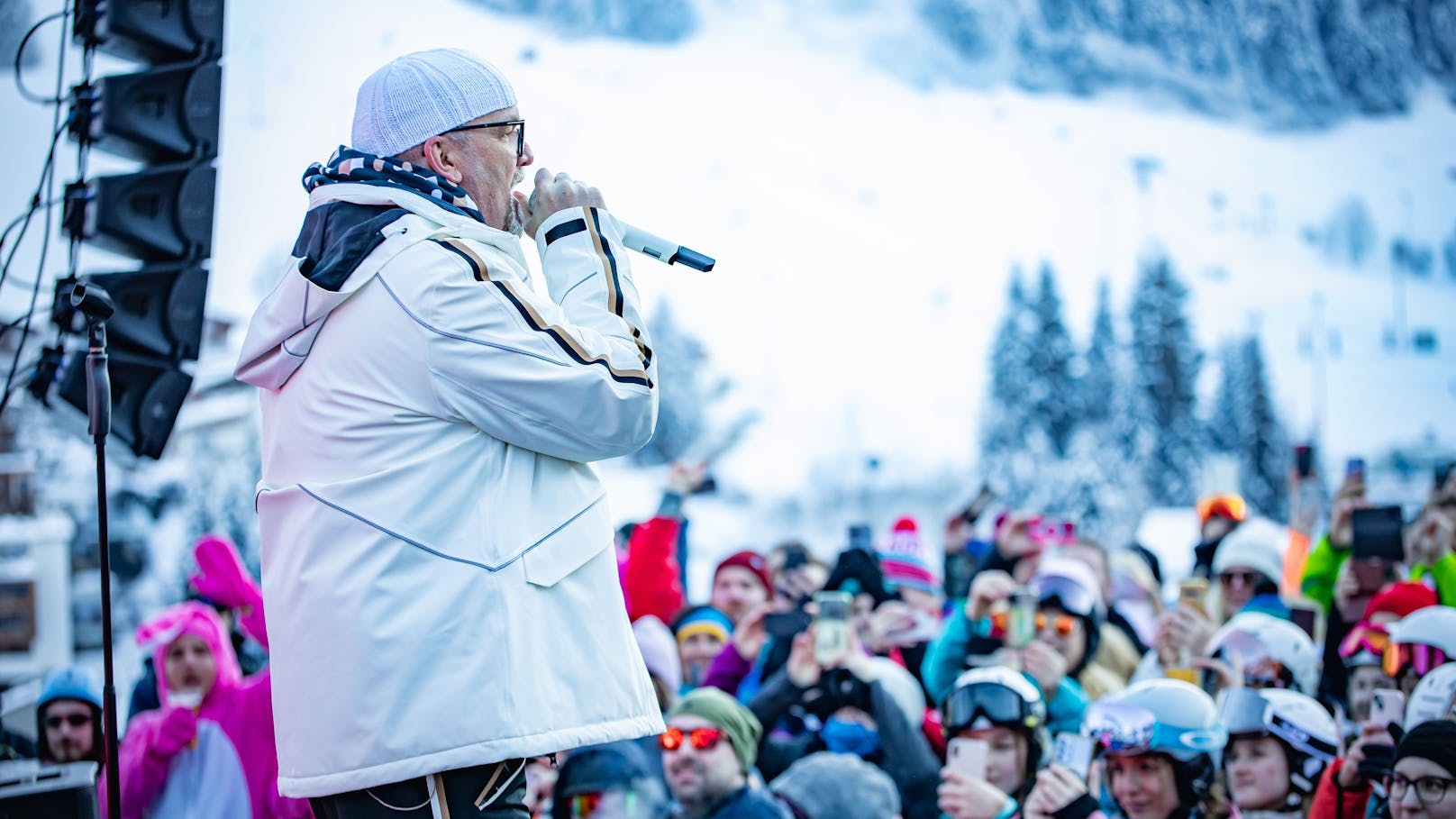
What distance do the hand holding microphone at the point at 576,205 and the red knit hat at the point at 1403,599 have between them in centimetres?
305

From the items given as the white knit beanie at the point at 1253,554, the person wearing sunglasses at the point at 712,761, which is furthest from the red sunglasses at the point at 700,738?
the white knit beanie at the point at 1253,554

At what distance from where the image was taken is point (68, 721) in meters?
4.27

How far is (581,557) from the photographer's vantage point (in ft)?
5.67

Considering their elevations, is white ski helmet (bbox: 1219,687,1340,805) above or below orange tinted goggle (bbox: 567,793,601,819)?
above

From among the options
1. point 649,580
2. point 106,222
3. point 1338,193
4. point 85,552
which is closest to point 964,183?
point 1338,193

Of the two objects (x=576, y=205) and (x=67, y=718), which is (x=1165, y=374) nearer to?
(x=67, y=718)

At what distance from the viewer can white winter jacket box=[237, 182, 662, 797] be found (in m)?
1.64

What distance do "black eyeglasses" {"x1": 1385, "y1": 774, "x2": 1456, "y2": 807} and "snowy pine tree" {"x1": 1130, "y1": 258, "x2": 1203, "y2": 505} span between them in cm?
558

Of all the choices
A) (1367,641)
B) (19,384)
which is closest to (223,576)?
(19,384)

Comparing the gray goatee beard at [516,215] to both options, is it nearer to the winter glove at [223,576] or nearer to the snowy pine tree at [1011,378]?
the winter glove at [223,576]

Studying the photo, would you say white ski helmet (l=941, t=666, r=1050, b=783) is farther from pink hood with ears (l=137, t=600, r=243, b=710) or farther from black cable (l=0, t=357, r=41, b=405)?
black cable (l=0, t=357, r=41, b=405)

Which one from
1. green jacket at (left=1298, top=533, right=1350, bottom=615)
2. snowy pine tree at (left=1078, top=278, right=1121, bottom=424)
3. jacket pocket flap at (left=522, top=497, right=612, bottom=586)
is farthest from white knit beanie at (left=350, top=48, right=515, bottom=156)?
snowy pine tree at (left=1078, top=278, right=1121, bottom=424)

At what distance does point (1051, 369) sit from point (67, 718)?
5667mm

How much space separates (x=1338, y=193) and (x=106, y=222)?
7607 millimetres
